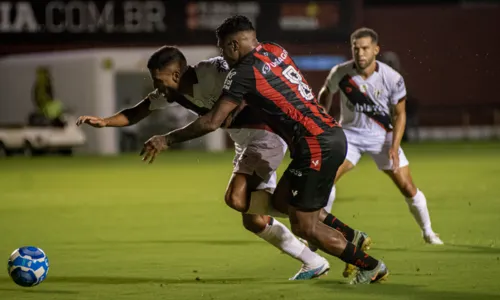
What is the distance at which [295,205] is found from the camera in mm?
8125

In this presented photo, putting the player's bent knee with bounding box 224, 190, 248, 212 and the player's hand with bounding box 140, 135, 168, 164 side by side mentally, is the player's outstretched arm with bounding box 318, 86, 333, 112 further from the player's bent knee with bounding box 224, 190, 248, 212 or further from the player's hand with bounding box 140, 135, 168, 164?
the player's hand with bounding box 140, 135, 168, 164

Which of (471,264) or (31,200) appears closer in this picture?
(471,264)

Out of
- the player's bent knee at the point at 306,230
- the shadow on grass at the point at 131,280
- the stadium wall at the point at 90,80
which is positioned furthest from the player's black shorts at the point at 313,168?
the stadium wall at the point at 90,80

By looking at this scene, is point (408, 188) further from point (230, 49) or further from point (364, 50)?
point (230, 49)

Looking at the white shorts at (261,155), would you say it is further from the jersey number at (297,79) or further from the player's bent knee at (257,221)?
the jersey number at (297,79)

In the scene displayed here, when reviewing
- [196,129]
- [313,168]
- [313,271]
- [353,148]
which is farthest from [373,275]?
[353,148]

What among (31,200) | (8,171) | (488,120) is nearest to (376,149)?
(31,200)

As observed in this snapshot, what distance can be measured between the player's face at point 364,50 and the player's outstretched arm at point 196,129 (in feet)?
11.6

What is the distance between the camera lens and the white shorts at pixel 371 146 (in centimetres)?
1129

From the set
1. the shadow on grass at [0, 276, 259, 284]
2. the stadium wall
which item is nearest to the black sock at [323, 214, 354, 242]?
the shadow on grass at [0, 276, 259, 284]

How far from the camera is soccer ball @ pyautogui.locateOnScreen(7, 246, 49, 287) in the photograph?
8.50 metres

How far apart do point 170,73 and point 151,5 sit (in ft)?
89.5

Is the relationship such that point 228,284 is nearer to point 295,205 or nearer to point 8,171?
point 295,205

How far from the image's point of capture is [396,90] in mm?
11211
